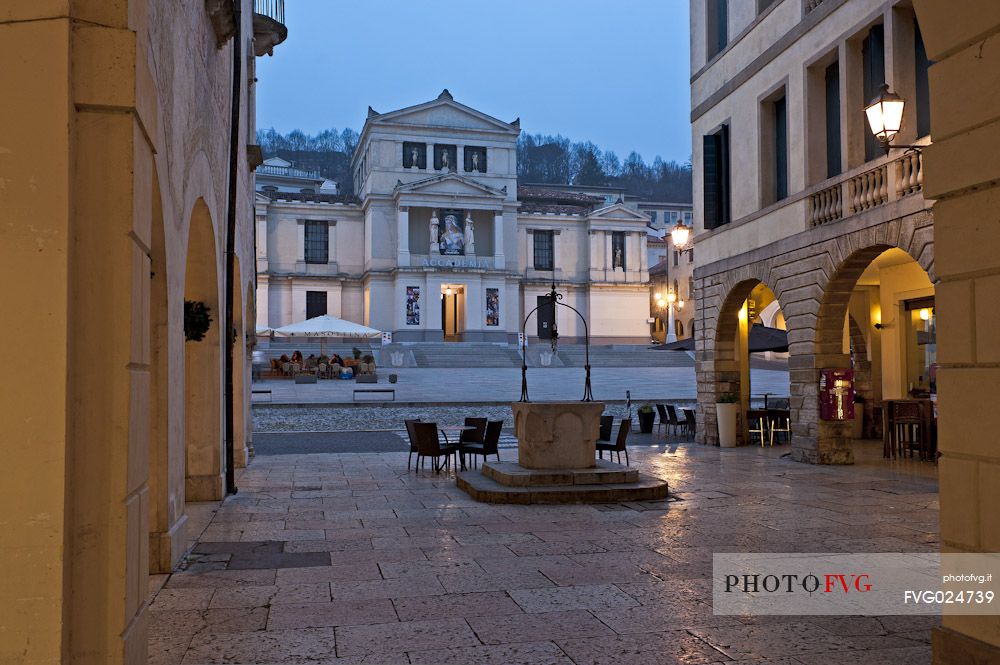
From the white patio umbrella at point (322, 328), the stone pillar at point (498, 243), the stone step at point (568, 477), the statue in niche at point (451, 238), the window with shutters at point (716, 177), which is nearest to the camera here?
the stone step at point (568, 477)

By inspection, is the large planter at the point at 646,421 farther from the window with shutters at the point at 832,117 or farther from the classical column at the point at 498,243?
the classical column at the point at 498,243

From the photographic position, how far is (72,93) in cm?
371

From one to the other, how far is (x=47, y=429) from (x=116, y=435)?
282 millimetres

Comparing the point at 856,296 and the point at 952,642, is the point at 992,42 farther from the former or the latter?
the point at 856,296

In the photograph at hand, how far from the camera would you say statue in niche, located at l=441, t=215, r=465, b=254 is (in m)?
58.1

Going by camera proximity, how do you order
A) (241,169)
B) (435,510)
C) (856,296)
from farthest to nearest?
(856,296) < (241,169) < (435,510)

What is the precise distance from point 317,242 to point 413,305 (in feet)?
28.4

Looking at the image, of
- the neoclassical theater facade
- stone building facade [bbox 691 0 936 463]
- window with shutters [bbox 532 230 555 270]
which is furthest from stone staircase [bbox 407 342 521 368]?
stone building facade [bbox 691 0 936 463]

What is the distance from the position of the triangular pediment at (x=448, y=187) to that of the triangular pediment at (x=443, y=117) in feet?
12.5

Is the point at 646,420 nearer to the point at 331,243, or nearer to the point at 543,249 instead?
the point at 331,243

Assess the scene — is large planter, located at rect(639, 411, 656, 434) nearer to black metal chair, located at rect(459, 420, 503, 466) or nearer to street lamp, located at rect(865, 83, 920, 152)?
black metal chair, located at rect(459, 420, 503, 466)

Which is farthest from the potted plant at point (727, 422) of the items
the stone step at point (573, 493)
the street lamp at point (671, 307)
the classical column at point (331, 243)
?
the street lamp at point (671, 307)

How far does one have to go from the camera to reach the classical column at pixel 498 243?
5888 centimetres

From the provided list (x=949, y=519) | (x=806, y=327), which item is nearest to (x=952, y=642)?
(x=949, y=519)
